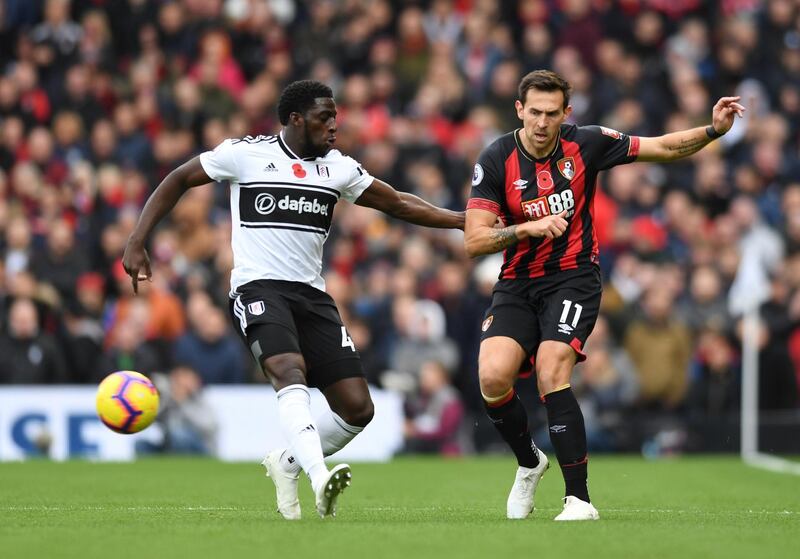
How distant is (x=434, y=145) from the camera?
67.1 ft

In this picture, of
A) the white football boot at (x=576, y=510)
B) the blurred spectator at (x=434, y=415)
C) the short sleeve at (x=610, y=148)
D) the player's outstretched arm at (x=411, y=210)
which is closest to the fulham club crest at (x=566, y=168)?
the short sleeve at (x=610, y=148)

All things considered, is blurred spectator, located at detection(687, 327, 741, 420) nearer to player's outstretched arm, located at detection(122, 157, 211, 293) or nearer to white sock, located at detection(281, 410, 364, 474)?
white sock, located at detection(281, 410, 364, 474)

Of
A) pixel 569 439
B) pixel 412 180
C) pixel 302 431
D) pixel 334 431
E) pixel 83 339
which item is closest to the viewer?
pixel 302 431

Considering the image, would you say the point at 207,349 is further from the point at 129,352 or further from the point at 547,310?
the point at 547,310

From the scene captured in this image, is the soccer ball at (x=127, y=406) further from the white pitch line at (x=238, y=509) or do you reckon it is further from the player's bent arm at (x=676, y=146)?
the player's bent arm at (x=676, y=146)

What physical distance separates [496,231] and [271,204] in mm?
1378

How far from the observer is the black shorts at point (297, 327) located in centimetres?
904

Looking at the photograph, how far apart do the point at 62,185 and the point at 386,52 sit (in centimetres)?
527

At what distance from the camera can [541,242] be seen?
9359 mm

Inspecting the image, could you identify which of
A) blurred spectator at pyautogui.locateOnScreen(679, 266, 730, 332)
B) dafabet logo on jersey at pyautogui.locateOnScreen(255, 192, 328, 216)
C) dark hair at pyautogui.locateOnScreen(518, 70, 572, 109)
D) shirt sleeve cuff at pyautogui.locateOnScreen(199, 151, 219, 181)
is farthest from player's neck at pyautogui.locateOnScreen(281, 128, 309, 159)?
blurred spectator at pyautogui.locateOnScreen(679, 266, 730, 332)

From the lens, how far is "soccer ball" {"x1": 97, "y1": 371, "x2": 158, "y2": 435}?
10.1 metres

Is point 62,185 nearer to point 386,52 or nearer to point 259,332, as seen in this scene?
point 386,52

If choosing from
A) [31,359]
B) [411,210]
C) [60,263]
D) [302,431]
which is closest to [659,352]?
[60,263]

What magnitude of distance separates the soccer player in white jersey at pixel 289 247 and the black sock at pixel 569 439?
121 cm
